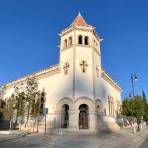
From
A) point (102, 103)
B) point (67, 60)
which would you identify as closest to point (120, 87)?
point (102, 103)

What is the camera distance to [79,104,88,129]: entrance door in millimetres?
30719

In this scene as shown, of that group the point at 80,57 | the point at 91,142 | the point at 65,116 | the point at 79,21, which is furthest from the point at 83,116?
the point at 79,21

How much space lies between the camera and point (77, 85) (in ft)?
103

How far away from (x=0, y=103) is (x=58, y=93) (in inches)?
627

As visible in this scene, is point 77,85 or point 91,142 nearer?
point 91,142

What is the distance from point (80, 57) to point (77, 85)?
4499 mm

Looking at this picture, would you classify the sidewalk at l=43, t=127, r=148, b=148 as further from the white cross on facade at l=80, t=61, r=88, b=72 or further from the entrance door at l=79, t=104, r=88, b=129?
the white cross on facade at l=80, t=61, r=88, b=72

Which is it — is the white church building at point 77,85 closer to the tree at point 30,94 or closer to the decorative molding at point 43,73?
the decorative molding at point 43,73

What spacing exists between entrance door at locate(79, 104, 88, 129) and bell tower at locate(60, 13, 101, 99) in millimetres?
1803

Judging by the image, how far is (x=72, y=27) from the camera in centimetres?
3503

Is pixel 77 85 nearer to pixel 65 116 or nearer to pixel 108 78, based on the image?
pixel 65 116

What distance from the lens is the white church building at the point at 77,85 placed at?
30.8 m

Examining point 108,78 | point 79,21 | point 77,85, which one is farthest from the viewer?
point 108,78

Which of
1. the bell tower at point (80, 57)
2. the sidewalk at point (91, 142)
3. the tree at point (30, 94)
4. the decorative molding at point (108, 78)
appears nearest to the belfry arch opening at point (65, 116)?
the bell tower at point (80, 57)
